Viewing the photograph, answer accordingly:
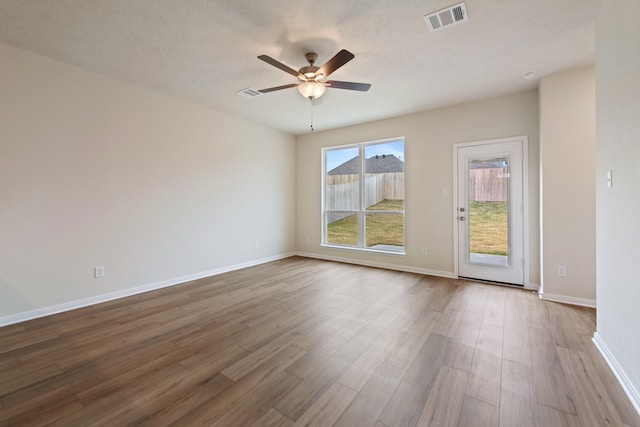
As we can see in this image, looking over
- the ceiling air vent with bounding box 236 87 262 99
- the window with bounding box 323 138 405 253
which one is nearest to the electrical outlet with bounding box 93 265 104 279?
the ceiling air vent with bounding box 236 87 262 99

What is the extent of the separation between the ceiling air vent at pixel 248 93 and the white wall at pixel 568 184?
3731 millimetres

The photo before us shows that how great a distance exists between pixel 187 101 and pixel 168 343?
3.44 metres

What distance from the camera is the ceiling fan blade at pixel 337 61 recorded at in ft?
7.43

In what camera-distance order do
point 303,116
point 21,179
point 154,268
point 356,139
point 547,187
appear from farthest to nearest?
point 356,139, point 303,116, point 154,268, point 547,187, point 21,179

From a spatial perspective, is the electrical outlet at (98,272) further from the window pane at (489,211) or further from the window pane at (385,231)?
the window pane at (489,211)

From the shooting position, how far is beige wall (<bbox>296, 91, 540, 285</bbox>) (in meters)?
3.77

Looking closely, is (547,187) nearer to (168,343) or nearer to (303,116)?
(303,116)

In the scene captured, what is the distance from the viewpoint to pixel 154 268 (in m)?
3.81

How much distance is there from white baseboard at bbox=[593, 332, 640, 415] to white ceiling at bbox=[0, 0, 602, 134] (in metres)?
2.71

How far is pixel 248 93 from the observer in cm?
383

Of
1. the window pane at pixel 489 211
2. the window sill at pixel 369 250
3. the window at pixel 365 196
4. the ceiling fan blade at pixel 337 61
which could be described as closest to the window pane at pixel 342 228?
the window at pixel 365 196

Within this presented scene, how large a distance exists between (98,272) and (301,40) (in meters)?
3.54

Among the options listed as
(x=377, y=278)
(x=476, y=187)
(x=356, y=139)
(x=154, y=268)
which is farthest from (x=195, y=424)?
(x=356, y=139)

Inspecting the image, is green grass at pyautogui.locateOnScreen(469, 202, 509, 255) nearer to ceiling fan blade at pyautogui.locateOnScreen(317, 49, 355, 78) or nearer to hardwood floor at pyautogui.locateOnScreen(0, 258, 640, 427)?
hardwood floor at pyautogui.locateOnScreen(0, 258, 640, 427)
